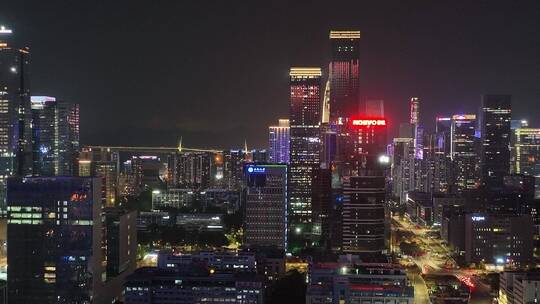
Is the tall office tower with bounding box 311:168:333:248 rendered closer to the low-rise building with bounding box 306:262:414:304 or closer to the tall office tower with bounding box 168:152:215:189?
the low-rise building with bounding box 306:262:414:304

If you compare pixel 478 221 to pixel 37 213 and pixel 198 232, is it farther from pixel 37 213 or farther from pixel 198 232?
pixel 37 213

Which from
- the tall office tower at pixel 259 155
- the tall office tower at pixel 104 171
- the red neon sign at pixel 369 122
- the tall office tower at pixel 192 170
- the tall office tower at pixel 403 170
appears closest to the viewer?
the red neon sign at pixel 369 122

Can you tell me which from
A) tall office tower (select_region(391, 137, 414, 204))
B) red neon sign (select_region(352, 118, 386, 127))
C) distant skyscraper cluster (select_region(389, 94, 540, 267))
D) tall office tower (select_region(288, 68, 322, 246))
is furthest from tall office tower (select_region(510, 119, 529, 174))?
red neon sign (select_region(352, 118, 386, 127))

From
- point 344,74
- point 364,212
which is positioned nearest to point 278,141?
point 344,74

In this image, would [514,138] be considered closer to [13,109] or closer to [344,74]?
[344,74]

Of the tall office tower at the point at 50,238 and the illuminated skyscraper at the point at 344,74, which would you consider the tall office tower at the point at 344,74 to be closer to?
the illuminated skyscraper at the point at 344,74

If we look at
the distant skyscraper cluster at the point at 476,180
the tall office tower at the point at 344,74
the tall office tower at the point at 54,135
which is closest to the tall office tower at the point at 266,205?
the distant skyscraper cluster at the point at 476,180
